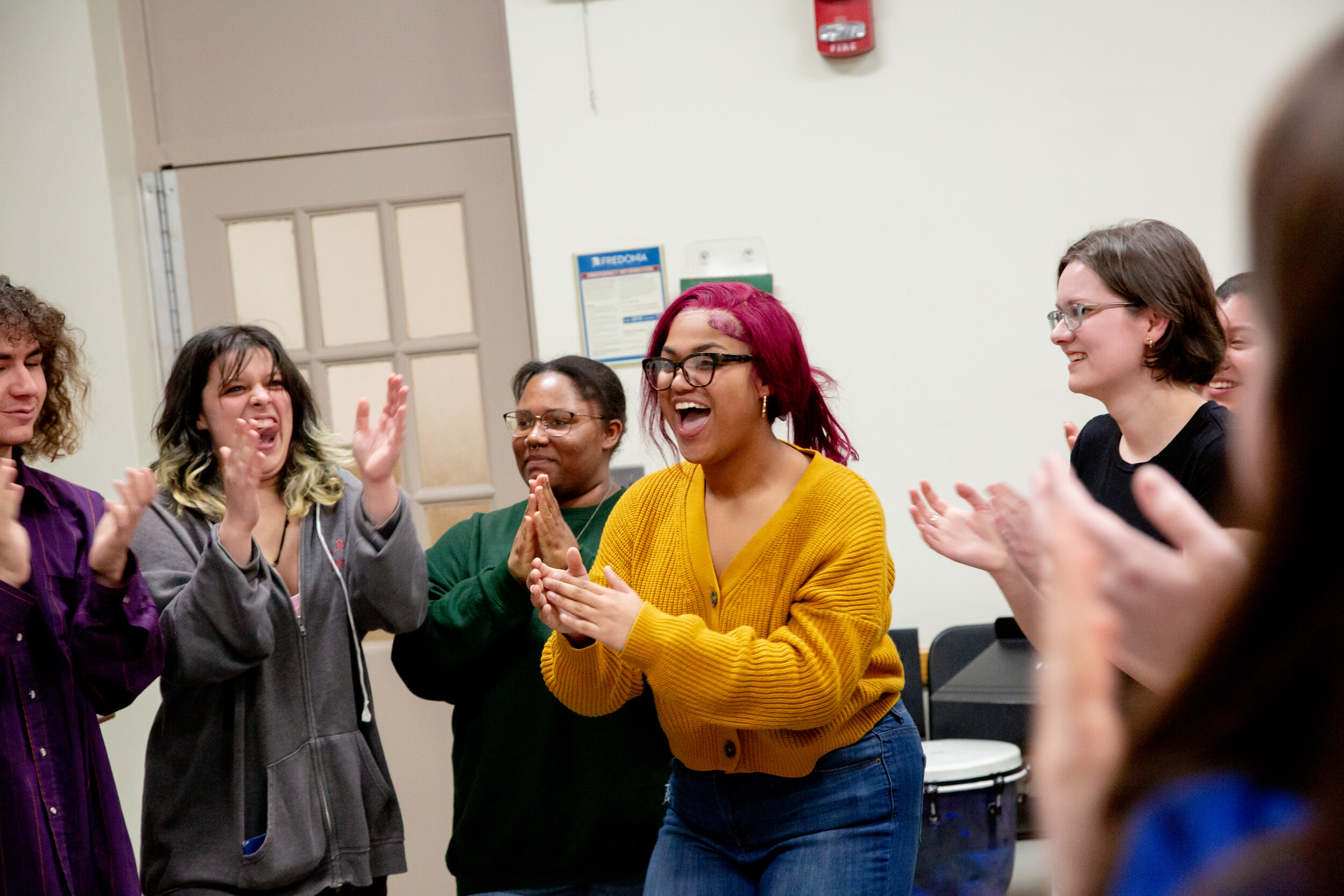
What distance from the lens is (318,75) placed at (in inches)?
155

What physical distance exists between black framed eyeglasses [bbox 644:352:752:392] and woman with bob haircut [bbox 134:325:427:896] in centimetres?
53

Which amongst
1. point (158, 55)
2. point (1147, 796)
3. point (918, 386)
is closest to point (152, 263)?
point (158, 55)

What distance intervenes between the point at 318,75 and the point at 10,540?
2.61m

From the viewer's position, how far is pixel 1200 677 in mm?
604

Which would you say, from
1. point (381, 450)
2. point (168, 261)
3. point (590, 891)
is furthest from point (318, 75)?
point (590, 891)

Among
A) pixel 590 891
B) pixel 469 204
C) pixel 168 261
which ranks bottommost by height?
pixel 590 891

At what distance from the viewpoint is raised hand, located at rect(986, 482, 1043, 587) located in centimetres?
152

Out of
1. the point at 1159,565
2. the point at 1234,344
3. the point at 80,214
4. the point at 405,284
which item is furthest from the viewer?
the point at 405,284

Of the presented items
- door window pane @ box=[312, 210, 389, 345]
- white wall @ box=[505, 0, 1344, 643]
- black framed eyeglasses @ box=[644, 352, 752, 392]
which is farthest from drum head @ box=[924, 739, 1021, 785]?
door window pane @ box=[312, 210, 389, 345]

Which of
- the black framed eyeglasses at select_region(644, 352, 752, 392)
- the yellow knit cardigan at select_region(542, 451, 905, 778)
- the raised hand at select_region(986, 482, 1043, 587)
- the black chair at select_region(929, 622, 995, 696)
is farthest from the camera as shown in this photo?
the black chair at select_region(929, 622, 995, 696)

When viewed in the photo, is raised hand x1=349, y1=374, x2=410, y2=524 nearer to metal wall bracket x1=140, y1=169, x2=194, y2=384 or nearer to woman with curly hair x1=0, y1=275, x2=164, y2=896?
woman with curly hair x1=0, y1=275, x2=164, y2=896

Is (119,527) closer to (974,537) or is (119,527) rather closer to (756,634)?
(756,634)

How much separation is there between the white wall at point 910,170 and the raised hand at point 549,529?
140 centimetres

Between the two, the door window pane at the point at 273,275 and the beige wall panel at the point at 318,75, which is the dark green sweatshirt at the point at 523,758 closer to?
the door window pane at the point at 273,275
